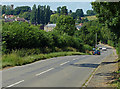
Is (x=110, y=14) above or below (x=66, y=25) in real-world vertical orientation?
above

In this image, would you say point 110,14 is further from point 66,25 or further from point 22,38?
point 66,25

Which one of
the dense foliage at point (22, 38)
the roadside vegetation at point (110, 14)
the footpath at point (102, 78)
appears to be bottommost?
the footpath at point (102, 78)

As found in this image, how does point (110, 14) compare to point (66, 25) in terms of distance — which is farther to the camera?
point (66, 25)

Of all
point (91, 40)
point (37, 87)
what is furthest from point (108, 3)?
point (91, 40)

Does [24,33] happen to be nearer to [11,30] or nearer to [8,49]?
[11,30]

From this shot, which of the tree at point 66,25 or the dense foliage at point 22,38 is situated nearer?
the dense foliage at point 22,38

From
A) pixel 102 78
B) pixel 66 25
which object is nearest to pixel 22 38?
pixel 102 78

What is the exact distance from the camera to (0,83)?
12.2m

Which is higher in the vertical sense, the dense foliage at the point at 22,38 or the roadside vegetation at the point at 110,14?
the roadside vegetation at the point at 110,14

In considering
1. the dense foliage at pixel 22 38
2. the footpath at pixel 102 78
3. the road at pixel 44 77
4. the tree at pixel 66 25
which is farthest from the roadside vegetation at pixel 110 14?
the tree at pixel 66 25

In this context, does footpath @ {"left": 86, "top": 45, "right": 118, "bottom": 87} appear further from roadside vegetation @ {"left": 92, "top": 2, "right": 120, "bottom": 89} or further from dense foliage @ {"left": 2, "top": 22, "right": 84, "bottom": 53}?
dense foliage @ {"left": 2, "top": 22, "right": 84, "bottom": 53}

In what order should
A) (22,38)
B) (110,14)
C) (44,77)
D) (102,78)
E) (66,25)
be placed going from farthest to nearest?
(66,25), (22,38), (110,14), (44,77), (102,78)

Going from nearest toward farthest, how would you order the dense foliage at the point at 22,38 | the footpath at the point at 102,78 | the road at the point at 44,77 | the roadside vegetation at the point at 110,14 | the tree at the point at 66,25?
the footpath at the point at 102,78 < the road at the point at 44,77 < the roadside vegetation at the point at 110,14 < the dense foliage at the point at 22,38 < the tree at the point at 66,25

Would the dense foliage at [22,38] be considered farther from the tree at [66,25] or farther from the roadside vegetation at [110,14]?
the tree at [66,25]
